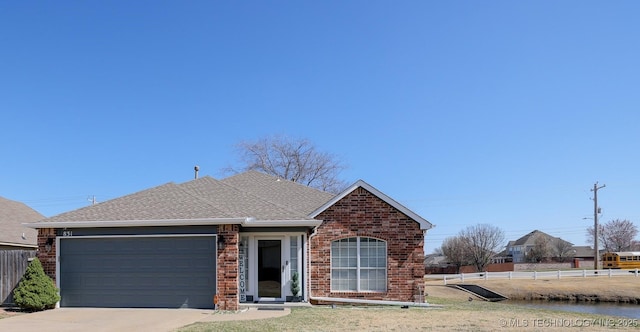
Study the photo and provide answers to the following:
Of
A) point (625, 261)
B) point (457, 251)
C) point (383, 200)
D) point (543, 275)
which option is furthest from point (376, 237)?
point (457, 251)

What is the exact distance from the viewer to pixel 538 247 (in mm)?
69000

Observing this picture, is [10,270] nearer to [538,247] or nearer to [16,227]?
[16,227]

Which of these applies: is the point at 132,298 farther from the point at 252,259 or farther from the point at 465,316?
the point at 465,316

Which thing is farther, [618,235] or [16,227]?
[618,235]

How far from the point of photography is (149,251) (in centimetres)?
1508

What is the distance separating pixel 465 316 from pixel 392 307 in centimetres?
293

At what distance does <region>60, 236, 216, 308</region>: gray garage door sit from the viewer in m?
14.7

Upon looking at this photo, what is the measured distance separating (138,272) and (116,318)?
7.53 feet

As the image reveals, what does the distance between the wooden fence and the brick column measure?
5785 millimetres

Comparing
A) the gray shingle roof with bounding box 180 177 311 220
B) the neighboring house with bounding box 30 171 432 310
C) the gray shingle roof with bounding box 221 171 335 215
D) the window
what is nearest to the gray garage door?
the neighboring house with bounding box 30 171 432 310

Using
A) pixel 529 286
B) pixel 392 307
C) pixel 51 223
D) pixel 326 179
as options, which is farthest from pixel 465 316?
pixel 326 179

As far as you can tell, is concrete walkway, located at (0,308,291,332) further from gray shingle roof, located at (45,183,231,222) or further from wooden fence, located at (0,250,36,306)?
gray shingle roof, located at (45,183,231,222)

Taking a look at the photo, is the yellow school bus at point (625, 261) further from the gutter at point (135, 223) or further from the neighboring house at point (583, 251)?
the gutter at point (135, 223)

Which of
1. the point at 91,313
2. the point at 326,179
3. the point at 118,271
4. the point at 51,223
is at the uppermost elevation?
the point at 326,179
